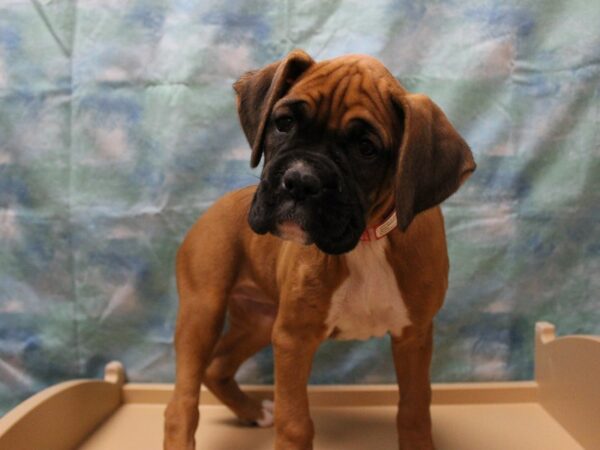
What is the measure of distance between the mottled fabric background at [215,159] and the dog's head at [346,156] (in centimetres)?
86

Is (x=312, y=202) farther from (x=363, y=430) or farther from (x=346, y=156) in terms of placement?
(x=363, y=430)

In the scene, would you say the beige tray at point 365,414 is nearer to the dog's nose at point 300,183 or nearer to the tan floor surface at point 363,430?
the tan floor surface at point 363,430

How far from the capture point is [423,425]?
2.01m

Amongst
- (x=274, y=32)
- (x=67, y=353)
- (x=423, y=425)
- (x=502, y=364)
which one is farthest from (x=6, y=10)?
(x=502, y=364)

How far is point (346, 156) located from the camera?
1.57 metres

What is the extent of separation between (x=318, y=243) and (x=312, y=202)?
3.8 inches

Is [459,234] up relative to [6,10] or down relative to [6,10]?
down

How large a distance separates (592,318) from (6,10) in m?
2.38

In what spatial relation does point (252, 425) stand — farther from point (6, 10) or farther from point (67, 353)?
point (6, 10)

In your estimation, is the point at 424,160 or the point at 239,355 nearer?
the point at 424,160

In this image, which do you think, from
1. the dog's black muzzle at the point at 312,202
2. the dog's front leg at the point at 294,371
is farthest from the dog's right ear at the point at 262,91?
the dog's front leg at the point at 294,371

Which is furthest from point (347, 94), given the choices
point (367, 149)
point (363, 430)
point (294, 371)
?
point (363, 430)

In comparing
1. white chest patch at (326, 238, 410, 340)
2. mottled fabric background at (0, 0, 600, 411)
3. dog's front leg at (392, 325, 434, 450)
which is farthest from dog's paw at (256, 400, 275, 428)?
white chest patch at (326, 238, 410, 340)

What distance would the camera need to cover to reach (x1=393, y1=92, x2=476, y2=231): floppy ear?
1560 mm
